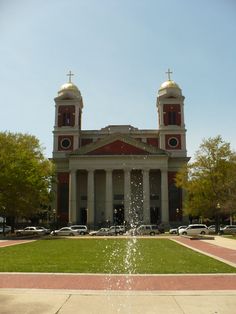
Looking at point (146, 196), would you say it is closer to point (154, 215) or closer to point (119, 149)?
point (154, 215)

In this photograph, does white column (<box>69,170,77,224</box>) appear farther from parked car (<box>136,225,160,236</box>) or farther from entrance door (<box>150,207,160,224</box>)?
parked car (<box>136,225,160,236</box>)

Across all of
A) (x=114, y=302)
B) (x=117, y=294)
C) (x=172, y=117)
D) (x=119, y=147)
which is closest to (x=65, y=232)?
(x=119, y=147)

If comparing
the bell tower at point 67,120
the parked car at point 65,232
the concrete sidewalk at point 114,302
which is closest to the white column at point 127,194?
the bell tower at point 67,120

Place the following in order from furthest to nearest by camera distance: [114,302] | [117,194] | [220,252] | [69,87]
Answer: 1. [69,87]
2. [117,194]
3. [220,252]
4. [114,302]

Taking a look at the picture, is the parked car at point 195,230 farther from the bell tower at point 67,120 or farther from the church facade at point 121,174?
the bell tower at point 67,120

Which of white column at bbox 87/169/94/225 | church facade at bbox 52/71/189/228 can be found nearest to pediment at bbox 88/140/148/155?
church facade at bbox 52/71/189/228

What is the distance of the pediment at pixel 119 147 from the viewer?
75.6m

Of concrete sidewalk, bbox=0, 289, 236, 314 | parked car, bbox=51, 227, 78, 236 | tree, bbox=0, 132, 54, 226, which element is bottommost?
concrete sidewalk, bbox=0, 289, 236, 314

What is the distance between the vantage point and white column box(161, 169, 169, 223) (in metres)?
73.6

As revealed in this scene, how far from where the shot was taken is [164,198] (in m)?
74.3

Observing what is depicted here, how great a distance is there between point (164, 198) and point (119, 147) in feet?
40.5

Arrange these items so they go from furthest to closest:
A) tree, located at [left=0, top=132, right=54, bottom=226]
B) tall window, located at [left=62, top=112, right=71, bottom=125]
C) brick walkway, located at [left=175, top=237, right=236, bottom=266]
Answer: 1. tall window, located at [left=62, top=112, right=71, bottom=125]
2. tree, located at [left=0, top=132, right=54, bottom=226]
3. brick walkway, located at [left=175, top=237, right=236, bottom=266]

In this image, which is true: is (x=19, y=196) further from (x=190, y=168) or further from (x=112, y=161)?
(x=112, y=161)

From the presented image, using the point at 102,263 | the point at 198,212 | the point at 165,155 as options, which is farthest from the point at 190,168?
the point at 102,263
